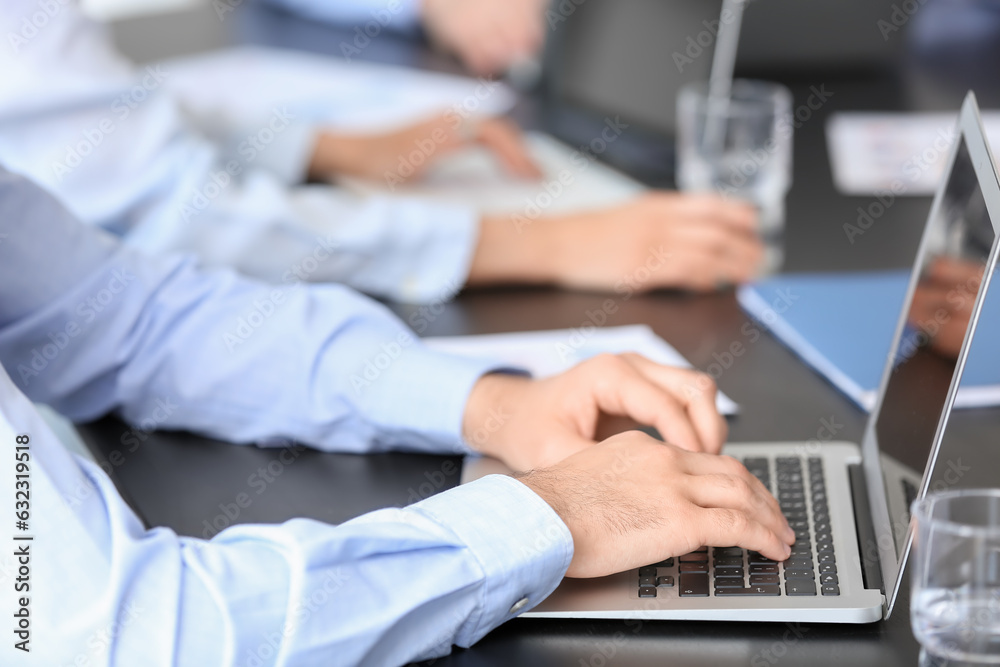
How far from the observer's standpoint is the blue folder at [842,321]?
3.28 feet

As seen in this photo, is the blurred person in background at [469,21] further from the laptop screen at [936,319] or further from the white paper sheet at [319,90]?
the laptop screen at [936,319]

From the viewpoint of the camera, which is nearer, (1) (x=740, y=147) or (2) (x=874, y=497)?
(2) (x=874, y=497)

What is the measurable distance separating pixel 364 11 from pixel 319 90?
397 millimetres

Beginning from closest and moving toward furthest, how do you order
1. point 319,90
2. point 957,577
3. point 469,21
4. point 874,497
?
point 957,577 → point 874,497 → point 319,90 → point 469,21

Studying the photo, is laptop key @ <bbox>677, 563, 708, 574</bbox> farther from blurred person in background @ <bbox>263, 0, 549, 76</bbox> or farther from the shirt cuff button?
blurred person in background @ <bbox>263, 0, 549, 76</bbox>

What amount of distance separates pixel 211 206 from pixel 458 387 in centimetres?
49

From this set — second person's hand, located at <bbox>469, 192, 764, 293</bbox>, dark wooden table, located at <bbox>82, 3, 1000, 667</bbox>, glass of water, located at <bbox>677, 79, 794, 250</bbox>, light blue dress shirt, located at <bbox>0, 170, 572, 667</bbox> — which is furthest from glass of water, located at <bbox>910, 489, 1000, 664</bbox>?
glass of water, located at <bbox>677, 79, 794, 250</bbox>

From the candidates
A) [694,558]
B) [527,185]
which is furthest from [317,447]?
[527,185]

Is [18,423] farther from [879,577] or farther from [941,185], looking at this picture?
[941,185]

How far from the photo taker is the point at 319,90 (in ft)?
5.86

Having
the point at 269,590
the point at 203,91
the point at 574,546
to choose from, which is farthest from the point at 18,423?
the point at 203,91

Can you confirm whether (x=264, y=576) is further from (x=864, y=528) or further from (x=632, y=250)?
(x=632, y=250)

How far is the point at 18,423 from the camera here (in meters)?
0.68

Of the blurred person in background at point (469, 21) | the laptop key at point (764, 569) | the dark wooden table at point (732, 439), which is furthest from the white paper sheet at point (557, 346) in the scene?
the blurred person in background at point (469, 21)
